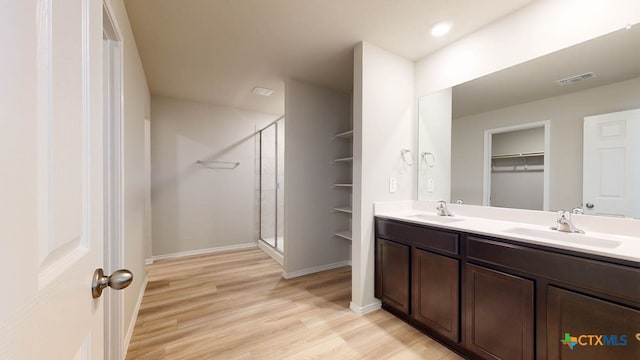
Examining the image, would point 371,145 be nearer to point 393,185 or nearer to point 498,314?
point 393,185

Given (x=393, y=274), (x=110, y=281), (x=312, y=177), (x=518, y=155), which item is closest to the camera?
(x=110, y=281)

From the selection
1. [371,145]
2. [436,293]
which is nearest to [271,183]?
[371,145]

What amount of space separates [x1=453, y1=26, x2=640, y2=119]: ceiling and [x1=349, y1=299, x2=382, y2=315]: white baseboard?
75.1 inches

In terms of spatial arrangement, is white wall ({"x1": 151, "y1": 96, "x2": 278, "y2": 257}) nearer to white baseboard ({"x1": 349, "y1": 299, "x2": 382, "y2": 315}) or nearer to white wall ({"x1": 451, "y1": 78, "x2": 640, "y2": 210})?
white baseboard ({"x1": 349, "y1": 299, "x2": 382, "y2": 315})

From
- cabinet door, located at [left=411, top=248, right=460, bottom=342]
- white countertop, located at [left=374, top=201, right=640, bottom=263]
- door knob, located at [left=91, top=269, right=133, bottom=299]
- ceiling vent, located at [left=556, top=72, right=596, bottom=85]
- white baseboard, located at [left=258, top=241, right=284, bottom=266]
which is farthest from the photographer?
white baseboard, located at [left=258, top=241, right=284, bottom=266]

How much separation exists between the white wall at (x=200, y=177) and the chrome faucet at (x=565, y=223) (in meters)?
3.97

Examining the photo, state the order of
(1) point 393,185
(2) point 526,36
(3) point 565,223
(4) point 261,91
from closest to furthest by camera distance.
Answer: (3) point 565,223 < (2) point 526,36 < (1) point 393,185 < (4) point 261,91

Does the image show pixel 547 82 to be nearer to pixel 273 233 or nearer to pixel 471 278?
pixel 471 278

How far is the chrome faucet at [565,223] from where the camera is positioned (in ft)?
5.07

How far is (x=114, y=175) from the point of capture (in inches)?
62.3

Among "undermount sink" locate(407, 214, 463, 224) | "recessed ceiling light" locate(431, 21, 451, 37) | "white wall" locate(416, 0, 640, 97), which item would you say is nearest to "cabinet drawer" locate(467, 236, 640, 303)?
"undermount sink" locate(407, 214, 463, 224)

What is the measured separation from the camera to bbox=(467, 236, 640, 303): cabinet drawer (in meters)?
1.10

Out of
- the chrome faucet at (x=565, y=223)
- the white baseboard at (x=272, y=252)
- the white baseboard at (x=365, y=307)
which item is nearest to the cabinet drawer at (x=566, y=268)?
the chrome faucet at (x=565, y=223)

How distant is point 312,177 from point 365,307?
5.35 ft
